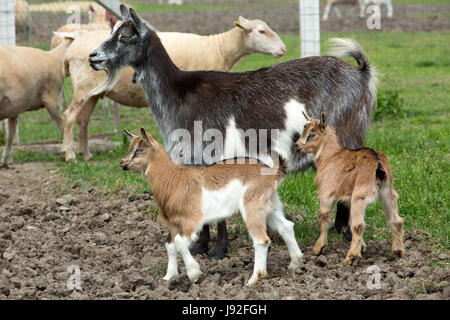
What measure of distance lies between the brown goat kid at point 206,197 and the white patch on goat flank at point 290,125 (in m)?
0.54

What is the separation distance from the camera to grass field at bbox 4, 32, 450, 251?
6395mm

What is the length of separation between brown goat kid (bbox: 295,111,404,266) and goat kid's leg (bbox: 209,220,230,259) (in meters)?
0.70

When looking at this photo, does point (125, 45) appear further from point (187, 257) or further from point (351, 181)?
point (351, 181)

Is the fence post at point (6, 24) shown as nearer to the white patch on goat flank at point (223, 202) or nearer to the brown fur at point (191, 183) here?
the brown fur at point (191, 183)

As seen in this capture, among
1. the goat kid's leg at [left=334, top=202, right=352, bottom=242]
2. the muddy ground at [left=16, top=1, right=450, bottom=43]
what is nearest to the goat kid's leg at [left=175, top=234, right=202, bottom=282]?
the goat kid's leg at [left=334, top=202, right=352, bottom=242]

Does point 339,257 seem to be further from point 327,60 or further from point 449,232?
point 327,60

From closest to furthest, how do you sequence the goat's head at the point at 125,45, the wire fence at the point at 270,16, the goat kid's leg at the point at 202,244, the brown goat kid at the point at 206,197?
the brown goat kid at the point at 206,197 → the goat kid's leg at the point at 202,244 → the goat's head at the point at 125,45 → the wire fence at the point at 270,16

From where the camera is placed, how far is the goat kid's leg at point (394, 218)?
5316mm

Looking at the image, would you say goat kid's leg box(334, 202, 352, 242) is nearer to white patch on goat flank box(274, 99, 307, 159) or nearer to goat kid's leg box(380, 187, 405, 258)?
white patch on goat flank box(274, 99, 307, 159)

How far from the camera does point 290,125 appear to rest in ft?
19.4

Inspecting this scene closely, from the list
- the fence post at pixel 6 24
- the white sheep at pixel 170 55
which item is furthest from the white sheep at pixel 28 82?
the fence post at pixel 6 24

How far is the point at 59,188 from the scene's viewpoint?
26.6 feet

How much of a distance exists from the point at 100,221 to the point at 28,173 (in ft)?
8.60

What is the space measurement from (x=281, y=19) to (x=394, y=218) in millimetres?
17341
